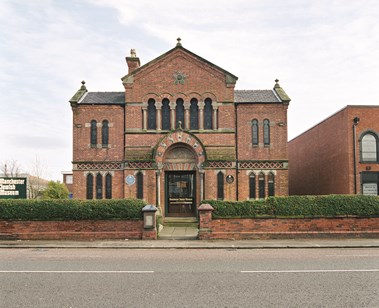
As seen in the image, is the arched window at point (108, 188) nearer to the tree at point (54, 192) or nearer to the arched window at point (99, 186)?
the arched window at point (99, 186)

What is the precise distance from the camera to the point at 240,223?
17953 millimetres

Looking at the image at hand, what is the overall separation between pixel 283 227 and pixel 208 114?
32.5 feet

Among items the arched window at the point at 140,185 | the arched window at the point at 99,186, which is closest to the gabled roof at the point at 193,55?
the arched window at the point at 140,185

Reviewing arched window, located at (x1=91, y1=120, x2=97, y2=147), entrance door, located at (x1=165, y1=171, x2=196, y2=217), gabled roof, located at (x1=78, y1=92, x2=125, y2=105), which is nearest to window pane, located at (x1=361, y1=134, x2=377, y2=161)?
entrance door, located at (x1=165, y1=171, x2=196, y2=217)

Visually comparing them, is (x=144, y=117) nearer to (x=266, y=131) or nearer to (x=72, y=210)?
(x=266, y=131)

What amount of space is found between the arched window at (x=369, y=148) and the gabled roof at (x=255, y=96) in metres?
5.83

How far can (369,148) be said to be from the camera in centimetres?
2544

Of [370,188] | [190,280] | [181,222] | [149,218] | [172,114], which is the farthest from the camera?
[172,114]

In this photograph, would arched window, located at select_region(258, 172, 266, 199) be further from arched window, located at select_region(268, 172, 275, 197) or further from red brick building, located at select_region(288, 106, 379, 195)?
red brick building, located at select_region(288, 106, 379, 195)

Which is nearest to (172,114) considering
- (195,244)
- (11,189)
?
(11,189)

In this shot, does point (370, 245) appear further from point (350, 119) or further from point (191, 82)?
point (191, 82)

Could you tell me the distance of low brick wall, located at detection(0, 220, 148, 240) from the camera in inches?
705

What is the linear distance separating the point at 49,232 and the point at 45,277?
8.95 meters

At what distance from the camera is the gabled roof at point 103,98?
25794 mm
